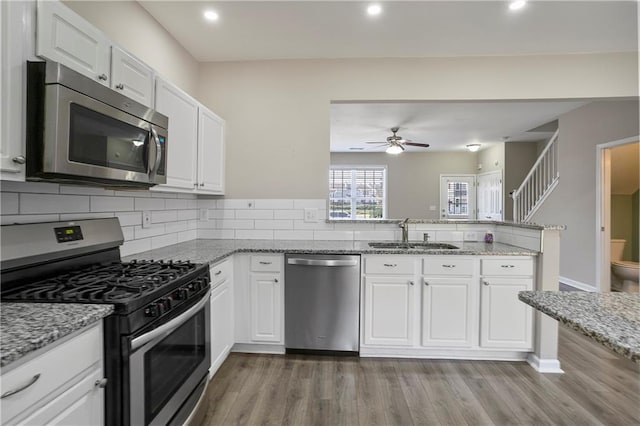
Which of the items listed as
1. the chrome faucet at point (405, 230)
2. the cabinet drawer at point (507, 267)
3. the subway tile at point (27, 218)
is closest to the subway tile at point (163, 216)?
A: the subway tile at point (27, 218)

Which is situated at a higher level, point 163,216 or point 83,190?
point 83,190

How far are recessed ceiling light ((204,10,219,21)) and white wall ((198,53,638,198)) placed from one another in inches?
28.4

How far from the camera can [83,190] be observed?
1.81 metres

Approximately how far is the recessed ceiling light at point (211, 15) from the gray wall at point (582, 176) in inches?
192

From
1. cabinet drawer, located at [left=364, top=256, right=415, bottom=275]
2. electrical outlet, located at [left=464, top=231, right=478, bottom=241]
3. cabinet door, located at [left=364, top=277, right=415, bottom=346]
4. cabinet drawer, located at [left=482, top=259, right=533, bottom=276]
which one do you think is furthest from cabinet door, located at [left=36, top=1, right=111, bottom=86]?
electrical outlet, located at [left=464, top=231, right=478, bottom=241]

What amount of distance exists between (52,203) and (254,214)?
1.74 metres

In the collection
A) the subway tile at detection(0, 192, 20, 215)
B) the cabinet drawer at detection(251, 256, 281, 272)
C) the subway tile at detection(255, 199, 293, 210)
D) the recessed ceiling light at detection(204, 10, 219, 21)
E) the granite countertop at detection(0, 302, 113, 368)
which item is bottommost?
the cabinet drawer at detection(251, 256, 281, 272)

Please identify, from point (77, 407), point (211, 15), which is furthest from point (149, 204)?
point (77, 407)

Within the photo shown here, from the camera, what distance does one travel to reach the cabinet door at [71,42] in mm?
1246

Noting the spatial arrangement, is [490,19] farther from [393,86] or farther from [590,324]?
[590,324]

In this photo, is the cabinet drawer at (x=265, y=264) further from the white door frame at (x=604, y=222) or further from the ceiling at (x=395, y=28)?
the white door frame at (x=604, y=222)

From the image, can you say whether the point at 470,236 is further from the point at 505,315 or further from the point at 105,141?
the point at 105,141

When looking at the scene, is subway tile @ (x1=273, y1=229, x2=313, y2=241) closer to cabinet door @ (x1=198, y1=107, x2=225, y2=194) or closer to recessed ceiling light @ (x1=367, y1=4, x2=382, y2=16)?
cabinet door @ (x1=198, y1=107, x2=225, y2=194)

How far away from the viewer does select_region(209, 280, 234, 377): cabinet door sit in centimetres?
221
